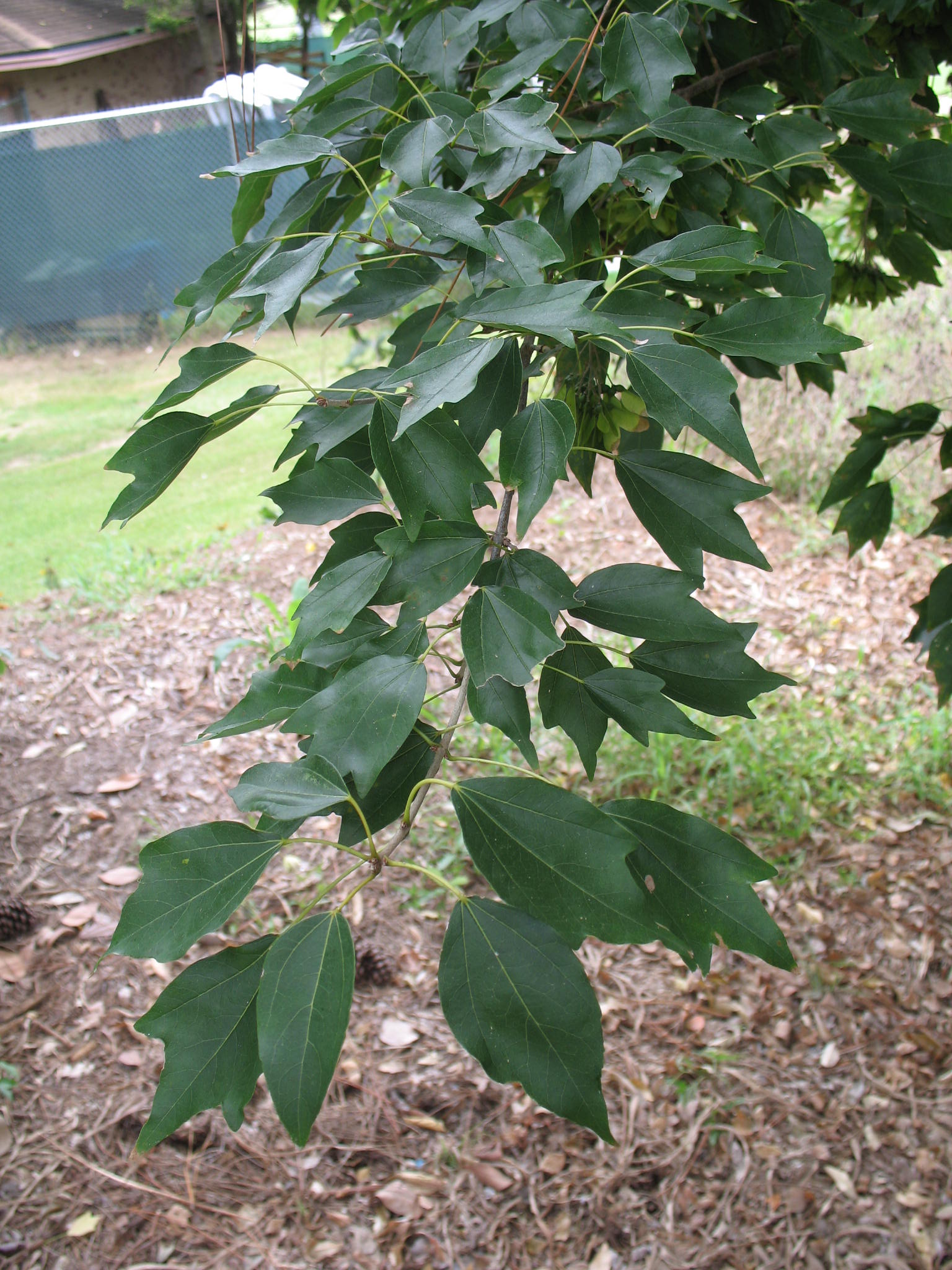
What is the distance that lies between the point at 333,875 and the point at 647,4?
166 cm

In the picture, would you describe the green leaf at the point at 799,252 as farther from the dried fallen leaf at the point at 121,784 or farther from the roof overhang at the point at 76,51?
the roof overhang at the point at 76,51

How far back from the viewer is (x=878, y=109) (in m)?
0.77

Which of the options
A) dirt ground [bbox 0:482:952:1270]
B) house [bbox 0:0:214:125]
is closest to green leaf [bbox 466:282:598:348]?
dirt ground [bbox 0:482:952:1270]

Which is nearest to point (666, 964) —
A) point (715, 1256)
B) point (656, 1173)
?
point (656, 1173)

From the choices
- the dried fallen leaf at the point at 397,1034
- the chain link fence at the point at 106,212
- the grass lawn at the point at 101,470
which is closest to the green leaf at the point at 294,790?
the dried fallen leaf at the point at 397,1034

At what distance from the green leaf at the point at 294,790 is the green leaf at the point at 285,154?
1.15ft

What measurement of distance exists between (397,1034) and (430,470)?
4.64 feet

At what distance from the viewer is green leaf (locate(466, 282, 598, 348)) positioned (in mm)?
439

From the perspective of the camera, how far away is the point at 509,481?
0.48 meters

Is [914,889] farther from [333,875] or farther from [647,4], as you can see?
[647,4]

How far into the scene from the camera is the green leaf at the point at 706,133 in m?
0.61

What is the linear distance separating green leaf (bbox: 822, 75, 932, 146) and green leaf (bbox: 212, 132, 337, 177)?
46cm

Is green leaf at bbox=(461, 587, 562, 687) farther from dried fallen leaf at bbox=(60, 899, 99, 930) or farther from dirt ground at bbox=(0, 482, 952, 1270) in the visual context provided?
dried fallen leaf at bbox=(60, 899, 99, 930)

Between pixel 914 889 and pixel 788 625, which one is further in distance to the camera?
pixel 788 625
